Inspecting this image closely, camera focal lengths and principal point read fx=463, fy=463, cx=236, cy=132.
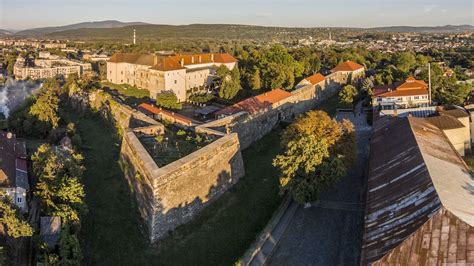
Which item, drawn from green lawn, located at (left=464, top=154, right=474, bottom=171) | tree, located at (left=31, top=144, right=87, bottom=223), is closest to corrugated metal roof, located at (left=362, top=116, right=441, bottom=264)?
green lawn, located at (left=464, top=154, right=474, bottom=171)

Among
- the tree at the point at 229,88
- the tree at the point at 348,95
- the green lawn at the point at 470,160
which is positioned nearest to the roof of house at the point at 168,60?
the tree at the point at 229,88

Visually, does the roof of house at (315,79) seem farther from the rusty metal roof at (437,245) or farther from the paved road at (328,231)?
the rusty metal roof at (437,245)

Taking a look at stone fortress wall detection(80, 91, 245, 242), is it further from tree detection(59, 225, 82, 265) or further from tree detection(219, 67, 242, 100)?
tree detection(219, 67, 242, 100)

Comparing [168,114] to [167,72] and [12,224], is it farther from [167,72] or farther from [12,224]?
[12,224]

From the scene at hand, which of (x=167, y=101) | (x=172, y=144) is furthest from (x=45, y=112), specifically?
(x=172, y=144)

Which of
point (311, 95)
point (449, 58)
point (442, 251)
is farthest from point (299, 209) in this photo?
point (449, 58)
